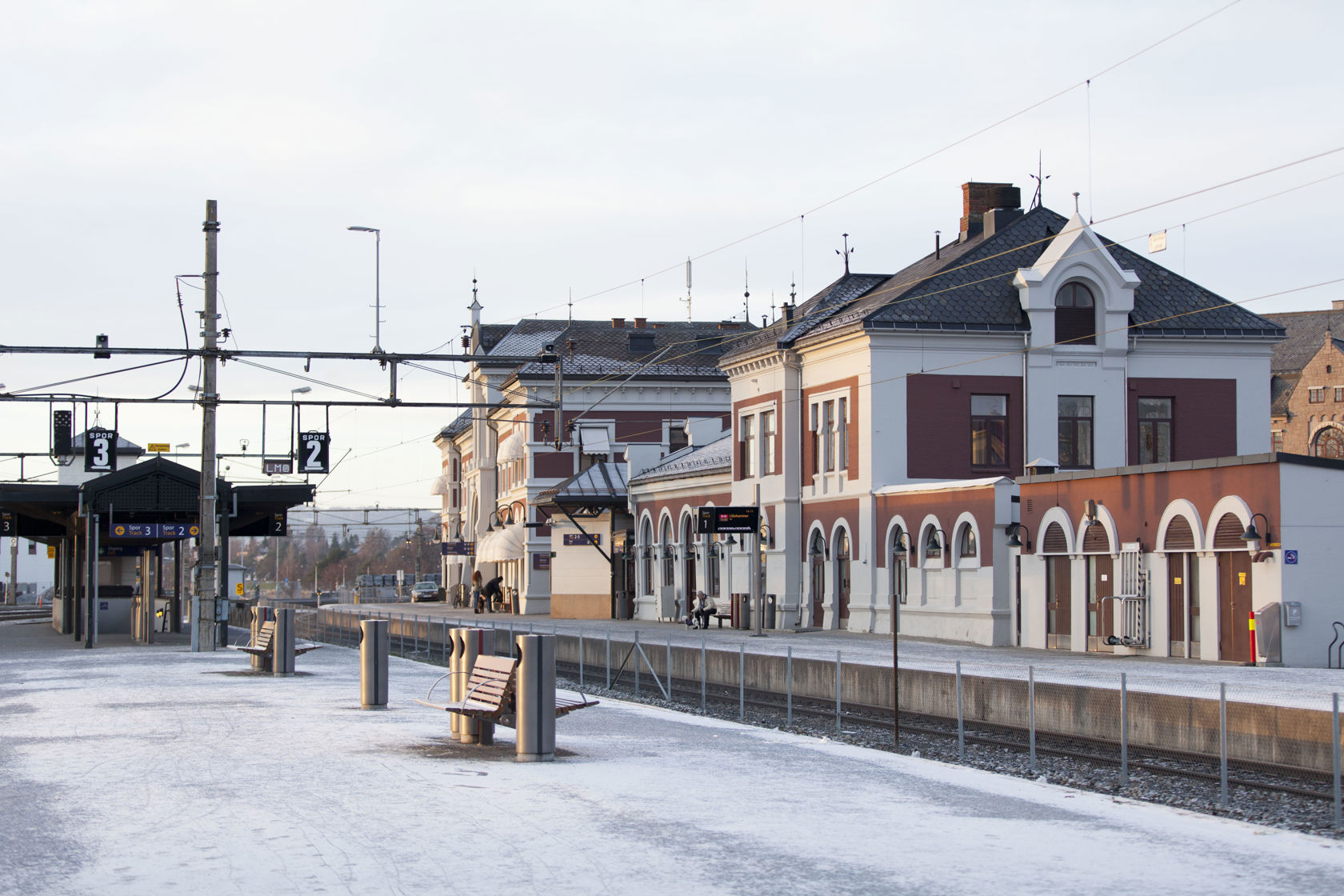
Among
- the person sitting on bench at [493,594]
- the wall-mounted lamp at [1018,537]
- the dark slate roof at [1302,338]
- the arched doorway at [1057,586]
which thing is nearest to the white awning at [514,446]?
the person sitting on bench at [493,594]

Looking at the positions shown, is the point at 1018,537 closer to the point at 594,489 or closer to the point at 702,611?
the point at 702,611

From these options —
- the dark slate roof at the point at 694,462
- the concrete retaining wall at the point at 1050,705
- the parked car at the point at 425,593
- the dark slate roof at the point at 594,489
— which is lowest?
the parked car at the point at 425,593

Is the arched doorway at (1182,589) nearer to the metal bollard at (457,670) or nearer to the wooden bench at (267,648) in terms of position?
the wooden bench at (267,648)

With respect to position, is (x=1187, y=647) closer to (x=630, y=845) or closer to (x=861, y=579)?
(x=861, y=579)

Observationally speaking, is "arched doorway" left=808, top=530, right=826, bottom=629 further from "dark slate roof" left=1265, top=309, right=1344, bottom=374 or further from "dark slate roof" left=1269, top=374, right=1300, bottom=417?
"dark slate roof" left=1265, top=309, right=1344, bottom=374

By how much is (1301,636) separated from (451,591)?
64.9 meters

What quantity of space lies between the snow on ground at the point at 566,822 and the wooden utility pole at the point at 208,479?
15439 millimetres

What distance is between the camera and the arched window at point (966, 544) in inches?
1408

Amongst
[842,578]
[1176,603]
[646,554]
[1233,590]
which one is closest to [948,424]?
[842,578]

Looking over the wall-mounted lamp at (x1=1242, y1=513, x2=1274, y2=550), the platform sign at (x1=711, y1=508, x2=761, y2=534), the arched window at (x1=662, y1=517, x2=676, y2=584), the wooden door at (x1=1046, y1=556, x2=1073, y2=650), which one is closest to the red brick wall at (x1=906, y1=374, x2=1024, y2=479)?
the platform sign at (x1=711, y1=508, x2=761, y2=534)

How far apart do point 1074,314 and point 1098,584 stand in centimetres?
1248

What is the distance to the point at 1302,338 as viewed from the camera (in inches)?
4181

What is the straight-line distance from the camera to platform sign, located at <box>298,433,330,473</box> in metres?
35.4

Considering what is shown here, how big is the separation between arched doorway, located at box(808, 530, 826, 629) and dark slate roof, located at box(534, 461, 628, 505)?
14509 millimetres
